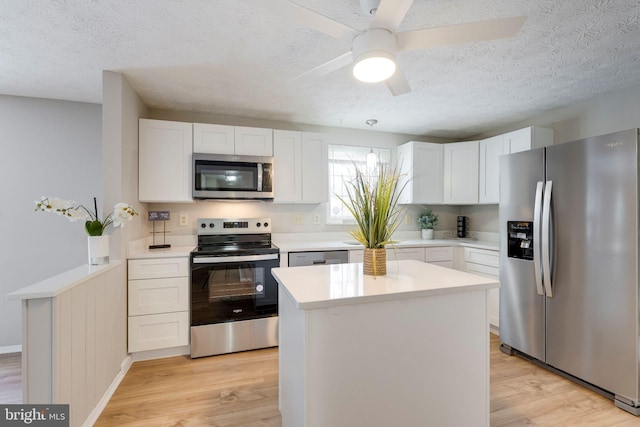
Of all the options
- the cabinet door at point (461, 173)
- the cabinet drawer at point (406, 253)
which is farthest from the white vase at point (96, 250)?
the cabinet door at point (461, 173)

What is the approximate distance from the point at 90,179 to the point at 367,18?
9.62 ft

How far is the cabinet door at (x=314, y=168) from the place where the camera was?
3.20m

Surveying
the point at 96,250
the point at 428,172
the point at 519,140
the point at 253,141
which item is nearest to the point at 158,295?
the point at 96,250

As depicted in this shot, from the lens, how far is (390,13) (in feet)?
3.76

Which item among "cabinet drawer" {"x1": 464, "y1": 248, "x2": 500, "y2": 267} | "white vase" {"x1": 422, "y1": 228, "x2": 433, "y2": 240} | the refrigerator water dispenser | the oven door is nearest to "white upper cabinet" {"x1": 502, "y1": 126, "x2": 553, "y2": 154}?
the refrigerator water dispenser

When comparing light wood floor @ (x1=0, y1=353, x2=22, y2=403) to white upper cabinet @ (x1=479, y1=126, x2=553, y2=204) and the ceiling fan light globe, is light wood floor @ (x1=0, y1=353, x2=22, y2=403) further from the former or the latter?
white upper cabinet @ (x1=479, y1=126, x2=553, y2=204)

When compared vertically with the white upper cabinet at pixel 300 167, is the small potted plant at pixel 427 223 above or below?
below

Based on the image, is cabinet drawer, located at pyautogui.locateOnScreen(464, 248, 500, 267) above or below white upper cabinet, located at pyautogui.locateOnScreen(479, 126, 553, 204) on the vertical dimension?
below

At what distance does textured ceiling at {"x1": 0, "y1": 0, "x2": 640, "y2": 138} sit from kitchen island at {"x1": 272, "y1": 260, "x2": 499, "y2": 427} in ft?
4.72

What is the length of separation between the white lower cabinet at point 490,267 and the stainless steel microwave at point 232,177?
2312 millimetres

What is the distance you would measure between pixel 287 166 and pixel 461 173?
7.17 feet

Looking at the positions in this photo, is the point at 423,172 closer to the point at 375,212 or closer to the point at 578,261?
the point at 578,261

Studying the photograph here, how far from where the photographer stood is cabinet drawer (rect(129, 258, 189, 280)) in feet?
7.84

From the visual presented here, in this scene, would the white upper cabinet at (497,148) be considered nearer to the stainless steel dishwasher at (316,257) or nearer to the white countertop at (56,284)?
the stainless steel dishwasher at (316,257)
